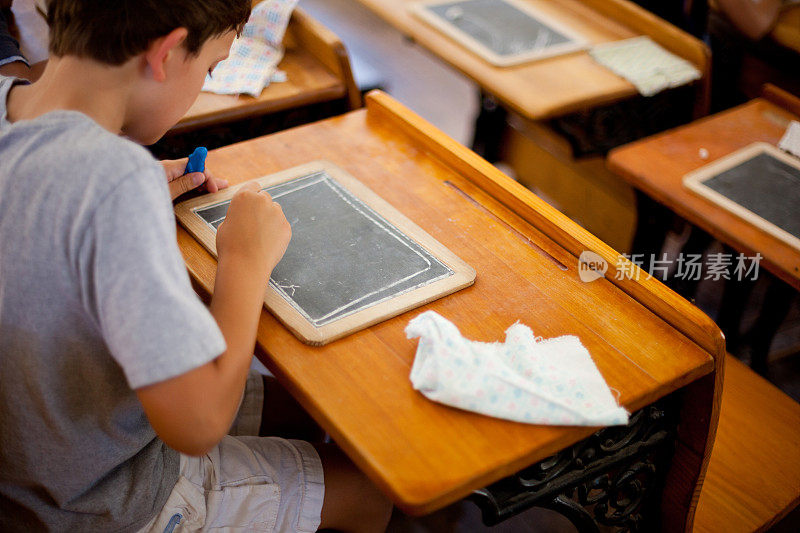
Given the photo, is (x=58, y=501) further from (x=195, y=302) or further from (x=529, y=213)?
(x=529, y=213)

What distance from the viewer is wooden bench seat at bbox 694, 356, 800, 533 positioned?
1437 mm

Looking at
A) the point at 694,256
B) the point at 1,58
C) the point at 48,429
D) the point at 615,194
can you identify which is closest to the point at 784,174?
the point at 694,256

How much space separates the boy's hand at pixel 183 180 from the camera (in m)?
1.34

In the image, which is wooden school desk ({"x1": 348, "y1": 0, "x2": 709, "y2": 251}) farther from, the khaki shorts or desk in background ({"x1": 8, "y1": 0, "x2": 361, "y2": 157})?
the khaki shorts

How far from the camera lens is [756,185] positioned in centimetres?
180

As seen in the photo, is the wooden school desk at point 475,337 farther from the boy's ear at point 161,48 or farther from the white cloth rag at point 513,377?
the boy's ear at point 161,48

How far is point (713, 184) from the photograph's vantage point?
1801 mm

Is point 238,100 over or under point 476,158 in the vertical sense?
under

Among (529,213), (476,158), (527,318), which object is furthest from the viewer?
(476,158)

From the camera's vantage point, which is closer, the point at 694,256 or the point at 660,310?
the point at 660,310

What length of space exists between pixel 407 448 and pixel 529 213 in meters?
0.60

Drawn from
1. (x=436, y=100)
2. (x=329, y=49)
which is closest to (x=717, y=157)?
(x=329, y=49)

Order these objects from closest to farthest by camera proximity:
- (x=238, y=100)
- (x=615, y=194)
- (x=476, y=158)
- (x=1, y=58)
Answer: (x=476, y=158) → (x=1, y=58) → (x=238, y=100) → (x=615, y=194)

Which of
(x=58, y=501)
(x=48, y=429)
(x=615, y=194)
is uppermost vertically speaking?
(x=48, y=429)
